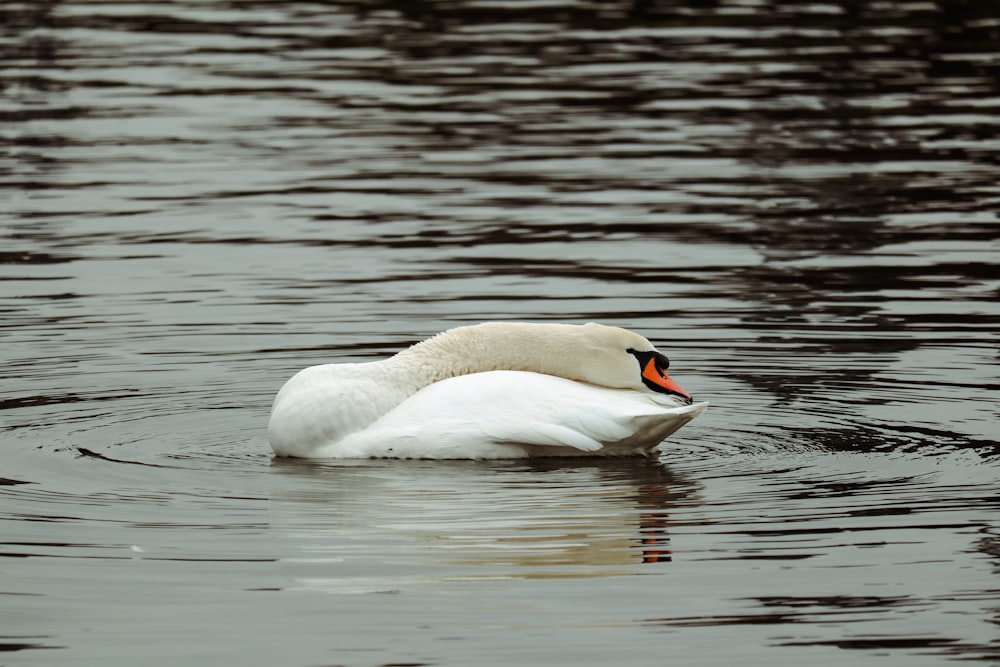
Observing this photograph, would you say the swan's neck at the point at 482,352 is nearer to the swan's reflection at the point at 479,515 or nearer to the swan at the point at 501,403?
the swan at the point at 501,403

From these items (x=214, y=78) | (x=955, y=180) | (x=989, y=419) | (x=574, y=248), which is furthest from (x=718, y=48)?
(x=989, y=419)

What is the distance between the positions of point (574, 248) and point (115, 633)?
998 cm

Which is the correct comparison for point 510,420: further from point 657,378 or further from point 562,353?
point 657,378

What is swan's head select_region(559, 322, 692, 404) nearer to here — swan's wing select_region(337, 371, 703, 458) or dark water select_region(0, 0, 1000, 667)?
swan's wing select_region(337, 371, 703, 458)

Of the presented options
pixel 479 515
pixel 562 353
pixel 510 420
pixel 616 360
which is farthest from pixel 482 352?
pixel 479 515

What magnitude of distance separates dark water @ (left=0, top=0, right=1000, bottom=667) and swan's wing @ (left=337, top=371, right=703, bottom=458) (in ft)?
→ 0.40

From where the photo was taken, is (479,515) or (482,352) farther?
(482,352)

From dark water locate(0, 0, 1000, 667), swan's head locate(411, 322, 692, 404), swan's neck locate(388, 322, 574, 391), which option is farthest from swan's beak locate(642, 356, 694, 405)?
swan's neck locate(388, 322, 574, 391)

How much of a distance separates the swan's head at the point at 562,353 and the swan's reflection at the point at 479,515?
42cm

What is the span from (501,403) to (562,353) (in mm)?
648

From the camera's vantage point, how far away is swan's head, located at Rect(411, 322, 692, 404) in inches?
398

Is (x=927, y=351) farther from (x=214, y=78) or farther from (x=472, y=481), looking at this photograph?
(x=214, y=78)

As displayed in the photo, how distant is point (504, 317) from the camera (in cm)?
1385

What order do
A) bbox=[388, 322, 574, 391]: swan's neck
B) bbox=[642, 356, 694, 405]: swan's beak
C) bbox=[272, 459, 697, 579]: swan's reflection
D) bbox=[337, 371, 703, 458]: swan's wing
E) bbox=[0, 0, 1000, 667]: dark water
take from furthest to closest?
1. bbox=[388, 322, 574, 391]: swan's neck
2. bbox=[642, 356, 694, 405]: swan's beak
3. bbox=[337, 371, 703, 458]: swan's wing
4. bbox=[272, 459, 697, 579]: swan's reflection
5. bbox=[0, 0, 1000, 667]: dark water
